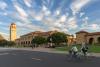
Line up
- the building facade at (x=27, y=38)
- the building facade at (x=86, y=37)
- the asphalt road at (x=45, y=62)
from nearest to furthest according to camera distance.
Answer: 1. the asphalt road at (x=45, y=62)
2. the building facade at (x=86, y=37)
3. the building facade at (x=27, y=38)

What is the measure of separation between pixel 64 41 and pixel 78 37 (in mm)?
21559

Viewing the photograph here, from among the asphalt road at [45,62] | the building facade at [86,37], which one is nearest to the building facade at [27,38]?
the building facade at [86,37]

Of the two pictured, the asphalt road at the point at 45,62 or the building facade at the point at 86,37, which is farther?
the building facade at the point at 86,37

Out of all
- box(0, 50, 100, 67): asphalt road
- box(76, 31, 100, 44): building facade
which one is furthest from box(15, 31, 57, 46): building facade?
box(0, 50, 100, 67): asphalt road

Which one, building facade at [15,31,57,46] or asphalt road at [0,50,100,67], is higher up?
building facade at [15,31,57,46]

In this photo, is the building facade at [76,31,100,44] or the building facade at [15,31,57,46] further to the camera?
the building facade at [15,31,57,46]

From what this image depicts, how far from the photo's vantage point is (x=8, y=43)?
17012 cm

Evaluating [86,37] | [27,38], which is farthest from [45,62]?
[27,38]

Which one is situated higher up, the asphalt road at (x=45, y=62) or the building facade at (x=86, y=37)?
the building facade at (x=86, y=37)

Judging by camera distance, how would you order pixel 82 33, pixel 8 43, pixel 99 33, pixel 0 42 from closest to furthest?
1. pixel 99 33
2. pixel 82 33
3. pixel 8 43
4. pixel 0 42

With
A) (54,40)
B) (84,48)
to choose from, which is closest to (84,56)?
(84,48)

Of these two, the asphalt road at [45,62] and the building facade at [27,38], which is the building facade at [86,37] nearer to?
the building facade at [27,38]

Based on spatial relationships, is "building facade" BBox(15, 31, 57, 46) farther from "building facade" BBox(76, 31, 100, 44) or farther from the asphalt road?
the asphalt road

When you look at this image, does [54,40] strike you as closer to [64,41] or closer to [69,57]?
[64,41]
